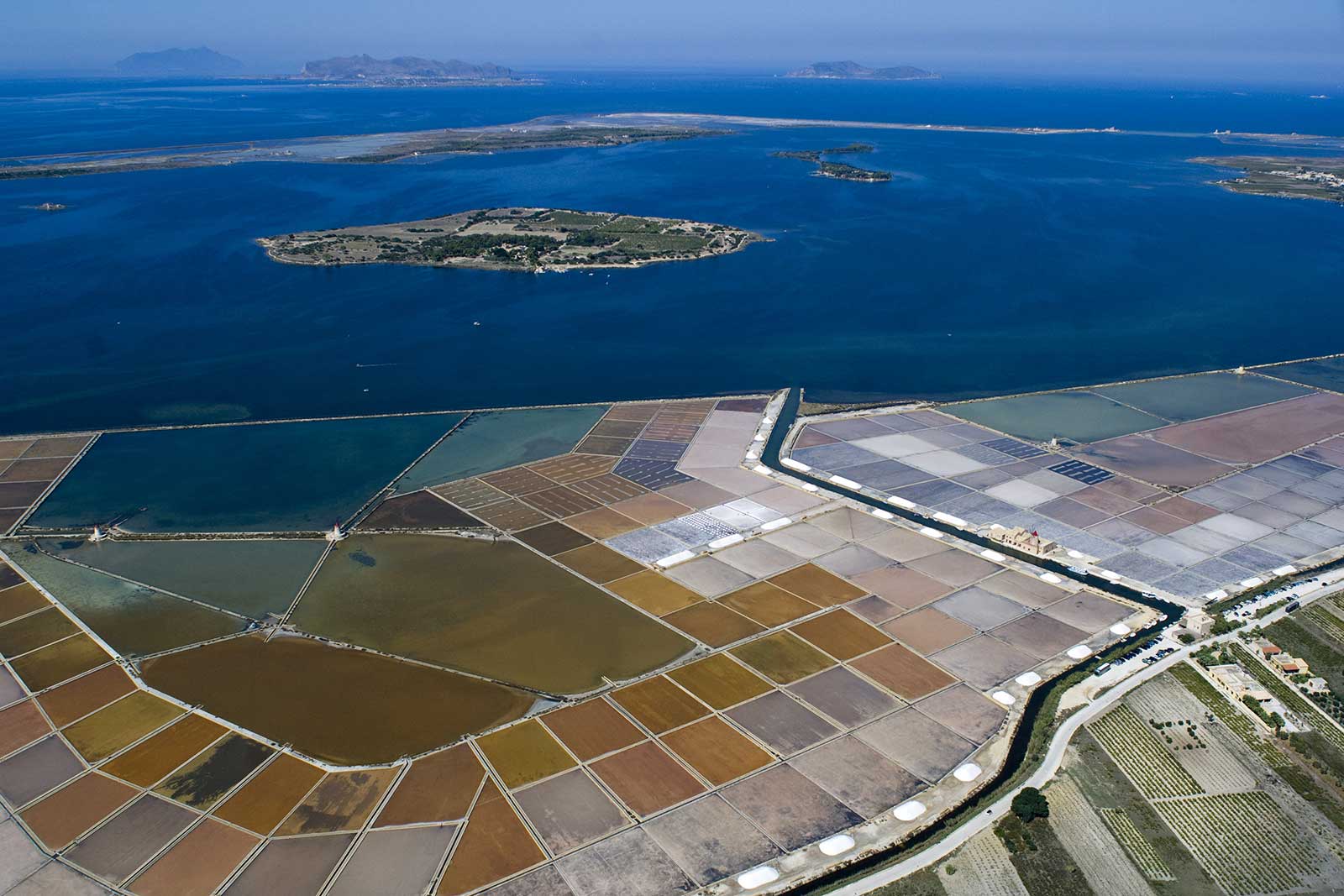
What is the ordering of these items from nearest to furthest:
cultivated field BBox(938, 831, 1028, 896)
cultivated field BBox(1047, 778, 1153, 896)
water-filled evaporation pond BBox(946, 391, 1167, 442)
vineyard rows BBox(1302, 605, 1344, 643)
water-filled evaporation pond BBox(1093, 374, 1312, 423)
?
cultivated field BBox(938, 831, 1028, 896) < cultivated field BBox(1047, 778, 1153, 896) < vineyard rows BBox(1302, 605, 1344, 643) < water-filled evaporation pond BBox(946, 391, 1167, 442) < water-filled evaporation pond BBox(1093, 374, 1312, 423)

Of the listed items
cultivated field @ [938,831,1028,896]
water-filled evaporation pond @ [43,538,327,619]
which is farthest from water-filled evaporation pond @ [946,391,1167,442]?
water-filled evaporation pond @ [43,538,327,619]

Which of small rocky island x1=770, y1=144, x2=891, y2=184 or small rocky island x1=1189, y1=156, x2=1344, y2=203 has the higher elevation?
small rocky island x1=1189, y1=156, x2=1344, y2=203

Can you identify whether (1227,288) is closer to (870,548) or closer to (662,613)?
(870,548)

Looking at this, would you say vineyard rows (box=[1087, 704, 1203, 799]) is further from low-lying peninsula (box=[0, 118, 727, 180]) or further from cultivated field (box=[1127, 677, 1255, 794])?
low-lying peninsula (box=[0, 118, 727, 180])

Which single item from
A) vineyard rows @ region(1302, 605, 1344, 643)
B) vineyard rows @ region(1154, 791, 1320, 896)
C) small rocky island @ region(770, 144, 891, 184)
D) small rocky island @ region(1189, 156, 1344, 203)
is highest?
small rocky island @ region(1189, 156, 1344, 203)

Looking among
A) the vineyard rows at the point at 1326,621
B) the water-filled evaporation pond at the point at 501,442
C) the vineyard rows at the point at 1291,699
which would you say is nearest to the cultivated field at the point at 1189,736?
the vineyard rows at the point at 1291,699

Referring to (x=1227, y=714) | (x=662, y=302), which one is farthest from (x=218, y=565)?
(x=662, y=302)

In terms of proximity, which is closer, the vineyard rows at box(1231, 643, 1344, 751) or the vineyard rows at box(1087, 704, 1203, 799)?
the vineyard rows at box(1087, 704, 1203, 799)
